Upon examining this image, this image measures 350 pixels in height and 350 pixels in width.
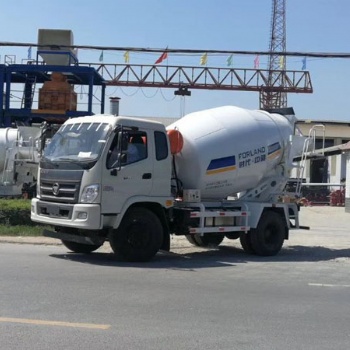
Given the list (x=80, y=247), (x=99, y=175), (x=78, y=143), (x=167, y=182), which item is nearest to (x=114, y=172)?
(x=99, y=175)

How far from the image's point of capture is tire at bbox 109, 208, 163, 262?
11.1 m

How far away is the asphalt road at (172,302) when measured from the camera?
5.96 metres

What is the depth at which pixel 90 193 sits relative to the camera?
34.8 feet

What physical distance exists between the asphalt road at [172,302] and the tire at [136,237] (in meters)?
0.34

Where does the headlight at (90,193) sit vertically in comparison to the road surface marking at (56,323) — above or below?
above

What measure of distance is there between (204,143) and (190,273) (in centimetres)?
327

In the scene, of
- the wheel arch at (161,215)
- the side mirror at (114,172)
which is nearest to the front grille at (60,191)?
the side mirror at (114,172)

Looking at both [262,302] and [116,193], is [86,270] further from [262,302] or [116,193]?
[262,302]

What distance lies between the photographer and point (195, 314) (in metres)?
7.04

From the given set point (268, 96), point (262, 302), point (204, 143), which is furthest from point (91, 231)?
point (268, 96)

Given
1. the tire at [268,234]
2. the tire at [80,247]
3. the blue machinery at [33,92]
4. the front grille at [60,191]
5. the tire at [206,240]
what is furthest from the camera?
the blue machinery at [33,92]

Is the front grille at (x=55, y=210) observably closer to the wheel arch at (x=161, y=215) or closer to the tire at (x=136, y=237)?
the tire at (x=136, y=237)

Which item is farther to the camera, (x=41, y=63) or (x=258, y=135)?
(x=41, y=63)

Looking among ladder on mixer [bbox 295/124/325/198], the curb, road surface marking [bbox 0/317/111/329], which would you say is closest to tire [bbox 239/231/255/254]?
ladder on mixer [bbox 295/124/325/198]
